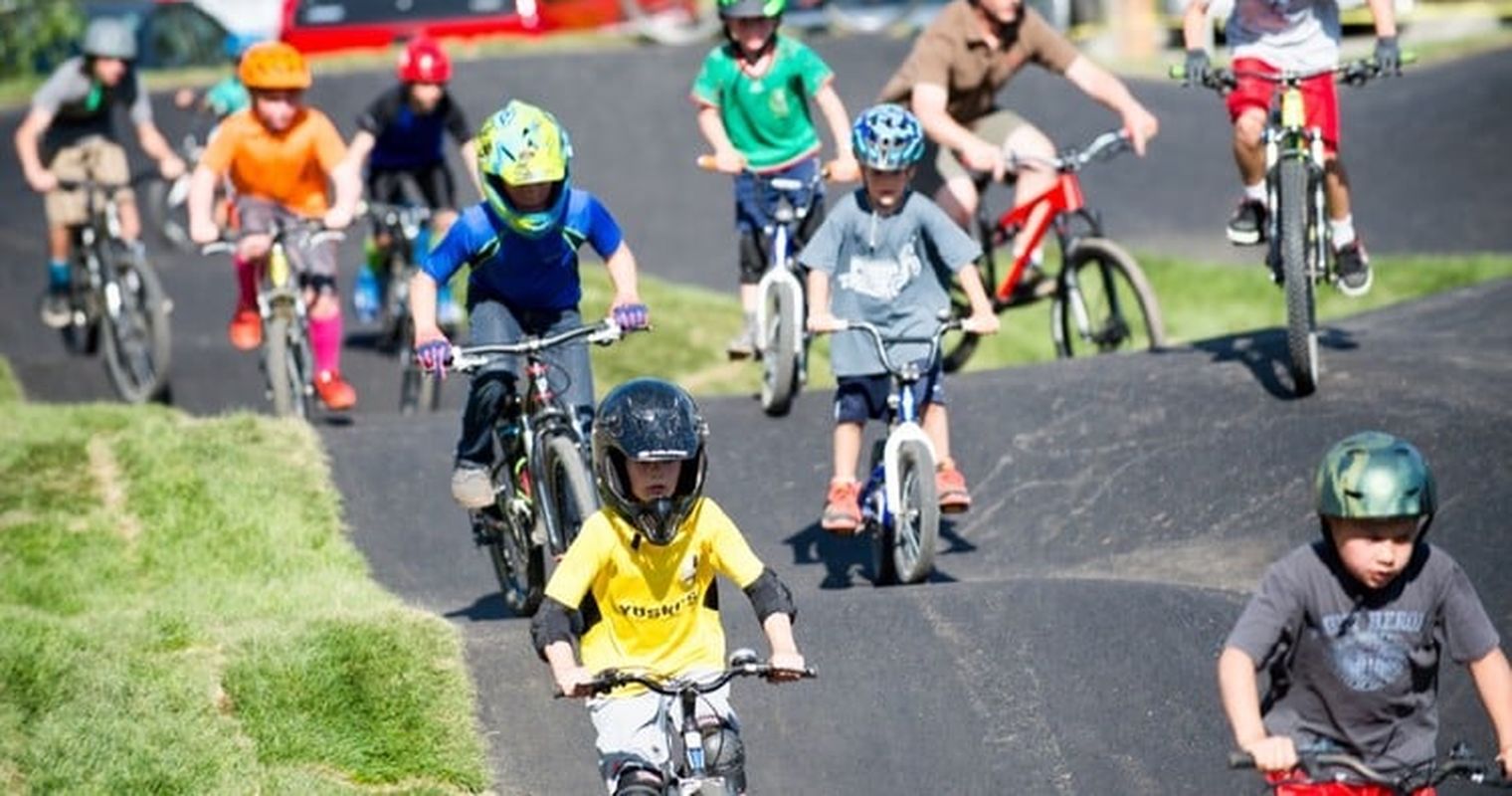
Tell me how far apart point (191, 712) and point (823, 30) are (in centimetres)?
1825

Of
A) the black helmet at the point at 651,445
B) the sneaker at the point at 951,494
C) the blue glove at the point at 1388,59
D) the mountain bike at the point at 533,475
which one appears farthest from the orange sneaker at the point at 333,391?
the black helmet at the point at 651,445

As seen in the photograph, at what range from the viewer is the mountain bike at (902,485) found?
1098 centimetres

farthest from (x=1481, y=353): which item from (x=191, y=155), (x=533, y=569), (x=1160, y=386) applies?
(x=191, y=155)

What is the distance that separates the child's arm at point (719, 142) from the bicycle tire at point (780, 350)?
0.72m

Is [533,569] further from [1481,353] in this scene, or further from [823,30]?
[823,30]

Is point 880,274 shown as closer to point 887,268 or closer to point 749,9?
point 887,268

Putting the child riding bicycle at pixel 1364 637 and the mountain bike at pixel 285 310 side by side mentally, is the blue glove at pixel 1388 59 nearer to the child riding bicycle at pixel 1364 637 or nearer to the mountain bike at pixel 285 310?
the mountain bike at pixel 285 310

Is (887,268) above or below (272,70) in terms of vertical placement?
below

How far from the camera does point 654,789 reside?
753 centimetres

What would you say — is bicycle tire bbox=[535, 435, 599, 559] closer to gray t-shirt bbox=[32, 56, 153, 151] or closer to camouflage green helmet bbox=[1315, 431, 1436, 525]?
camouflage green helmet bbox=[1315, 431, 1436, 525]

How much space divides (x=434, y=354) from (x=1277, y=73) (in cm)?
475

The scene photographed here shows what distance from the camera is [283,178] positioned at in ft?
48.6

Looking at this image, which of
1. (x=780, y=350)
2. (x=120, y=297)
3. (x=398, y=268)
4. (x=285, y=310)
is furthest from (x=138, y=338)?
(x=780, y=350)

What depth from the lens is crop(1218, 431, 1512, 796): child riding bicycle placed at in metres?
6.83
